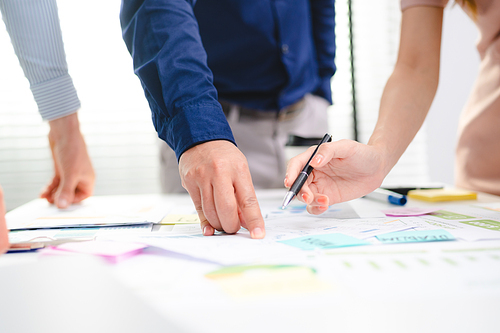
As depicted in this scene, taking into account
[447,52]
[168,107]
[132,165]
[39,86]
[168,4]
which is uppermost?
[447,52]

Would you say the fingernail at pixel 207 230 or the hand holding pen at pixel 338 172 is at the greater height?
the hand holding pen at pixel 338 172

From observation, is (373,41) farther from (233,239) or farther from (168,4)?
(233,239)

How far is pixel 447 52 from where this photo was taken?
277 centimetres

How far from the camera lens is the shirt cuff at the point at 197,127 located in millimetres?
674

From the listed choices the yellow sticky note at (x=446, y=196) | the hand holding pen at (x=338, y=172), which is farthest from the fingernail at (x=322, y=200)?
the yellow sticky note at (x=446, y=196)

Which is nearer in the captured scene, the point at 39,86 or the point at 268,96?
the point at 39,86

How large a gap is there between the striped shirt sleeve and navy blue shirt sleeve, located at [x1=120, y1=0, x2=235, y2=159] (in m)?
0.41

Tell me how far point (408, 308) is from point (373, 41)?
3.38m

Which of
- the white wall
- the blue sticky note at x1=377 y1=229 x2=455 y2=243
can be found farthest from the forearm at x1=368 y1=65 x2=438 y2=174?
the white wall

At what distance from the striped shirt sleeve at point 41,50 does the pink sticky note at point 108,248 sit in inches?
30.0

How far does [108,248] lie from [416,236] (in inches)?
17.4

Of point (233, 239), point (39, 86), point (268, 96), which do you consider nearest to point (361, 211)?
point (233, 239)

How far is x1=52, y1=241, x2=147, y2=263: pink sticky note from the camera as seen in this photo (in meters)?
0.47

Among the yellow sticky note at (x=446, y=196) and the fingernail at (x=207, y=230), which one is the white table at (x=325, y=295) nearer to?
the fingernail at (x=207, y=230)
